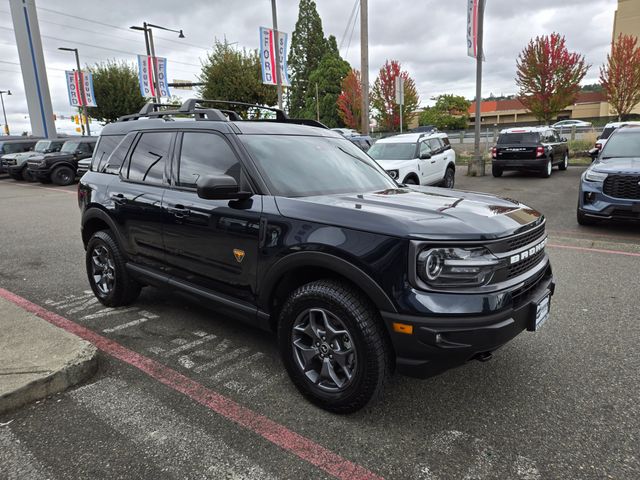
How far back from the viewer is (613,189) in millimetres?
7219

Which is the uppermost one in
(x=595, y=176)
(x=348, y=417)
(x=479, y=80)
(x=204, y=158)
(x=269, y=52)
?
(x=269, y=52)

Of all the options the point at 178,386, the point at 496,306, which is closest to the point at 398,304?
the point at 496,306

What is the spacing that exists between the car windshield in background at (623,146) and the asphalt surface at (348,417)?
4.88 metres

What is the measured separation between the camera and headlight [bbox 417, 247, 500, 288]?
7.82ft

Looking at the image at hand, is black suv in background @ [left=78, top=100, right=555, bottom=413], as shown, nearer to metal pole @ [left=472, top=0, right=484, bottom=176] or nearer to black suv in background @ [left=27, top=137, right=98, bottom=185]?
metal pole @ [left=472, top=0, right=484, bottom=176]

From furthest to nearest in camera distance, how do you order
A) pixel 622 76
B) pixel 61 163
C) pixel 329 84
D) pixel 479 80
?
pixel 329 84, pixel 622 76, pixel 61 163, pixel 479 80

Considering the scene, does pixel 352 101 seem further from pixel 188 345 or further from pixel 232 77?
pixel 188 345

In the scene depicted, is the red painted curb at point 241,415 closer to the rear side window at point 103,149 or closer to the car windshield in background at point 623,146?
the rear side window at point 103,149

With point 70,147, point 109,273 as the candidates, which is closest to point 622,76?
point 70,147

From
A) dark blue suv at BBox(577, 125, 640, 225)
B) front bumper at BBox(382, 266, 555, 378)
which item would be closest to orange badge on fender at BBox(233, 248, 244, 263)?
front bumper at BBox(382, 266, 555, 378)

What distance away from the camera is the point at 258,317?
10.3ft

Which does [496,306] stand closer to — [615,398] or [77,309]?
[615,398]

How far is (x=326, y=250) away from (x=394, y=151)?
9.77 meters

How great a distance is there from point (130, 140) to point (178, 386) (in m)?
2.47
